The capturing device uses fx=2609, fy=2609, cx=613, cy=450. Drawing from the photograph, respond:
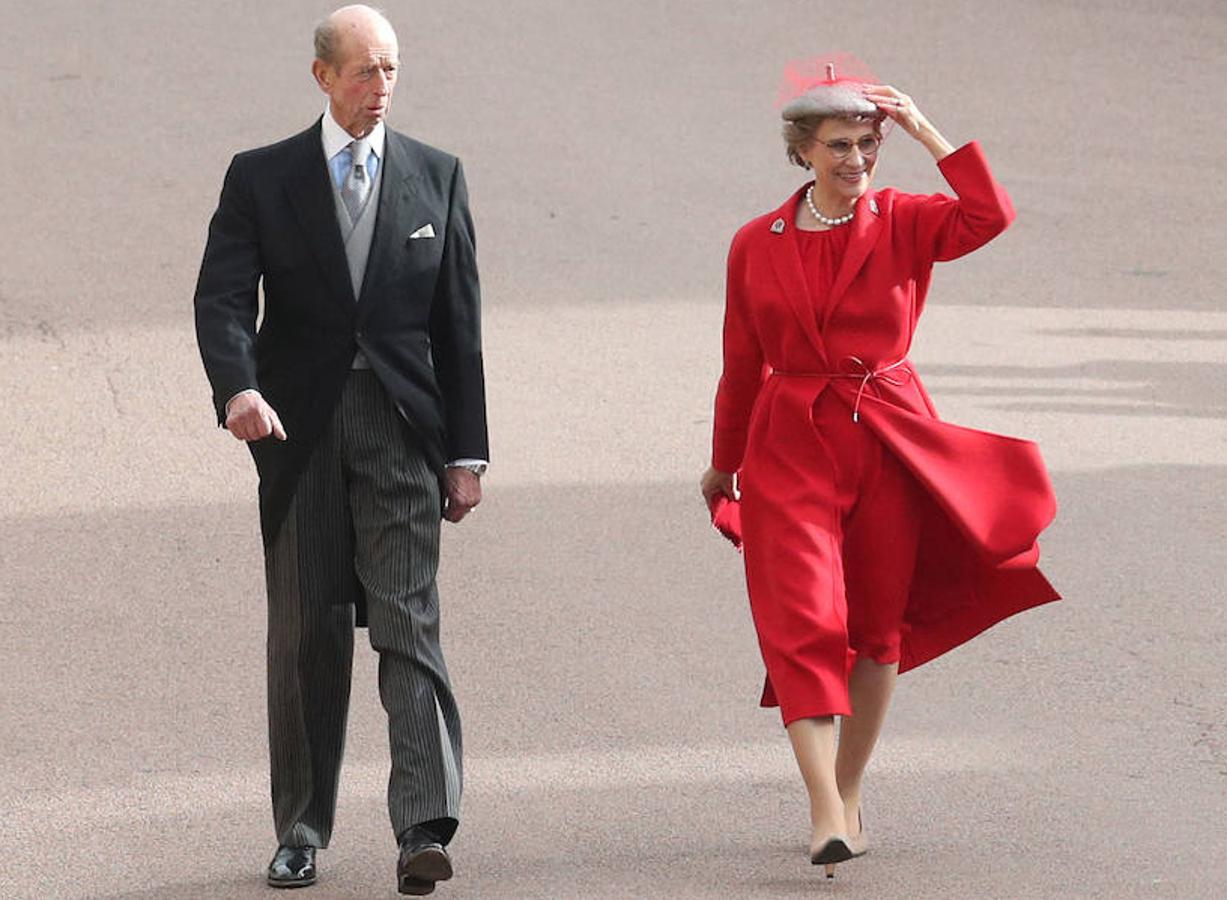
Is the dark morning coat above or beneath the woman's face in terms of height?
beneath

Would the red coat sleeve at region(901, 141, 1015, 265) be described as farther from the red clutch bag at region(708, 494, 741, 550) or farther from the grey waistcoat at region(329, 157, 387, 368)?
the grey waistcoat at region(329, 157, 387, 368)

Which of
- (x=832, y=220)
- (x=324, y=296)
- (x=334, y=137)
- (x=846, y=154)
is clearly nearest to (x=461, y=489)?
(x=324, y=296)

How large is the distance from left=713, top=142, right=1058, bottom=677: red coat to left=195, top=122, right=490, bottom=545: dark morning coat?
26.0 inches

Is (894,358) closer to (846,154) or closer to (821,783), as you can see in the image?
(846,154)

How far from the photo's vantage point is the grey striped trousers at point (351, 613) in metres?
5.56

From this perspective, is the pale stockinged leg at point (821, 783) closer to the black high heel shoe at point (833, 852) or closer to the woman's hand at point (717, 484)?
the black high heel shoe at point (833, 852)

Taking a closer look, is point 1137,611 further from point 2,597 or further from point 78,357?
point 78,357

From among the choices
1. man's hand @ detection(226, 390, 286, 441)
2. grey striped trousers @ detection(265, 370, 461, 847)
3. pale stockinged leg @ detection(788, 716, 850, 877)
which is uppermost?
man's hand @ detection(226, 390, 286, 441)

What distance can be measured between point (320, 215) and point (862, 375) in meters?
1.24

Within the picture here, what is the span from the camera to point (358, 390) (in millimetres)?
5609

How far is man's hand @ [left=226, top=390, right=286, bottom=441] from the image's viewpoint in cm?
534

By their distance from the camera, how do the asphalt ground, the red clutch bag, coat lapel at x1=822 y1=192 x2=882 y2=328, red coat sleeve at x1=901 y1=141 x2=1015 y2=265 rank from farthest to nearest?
the asphalt ground
the red clutch bag
coat lapel at x1=822 y1=192 x2=882 y2=328
red coat sleeve at x1=901 y1=141 x2=1015 y2=265

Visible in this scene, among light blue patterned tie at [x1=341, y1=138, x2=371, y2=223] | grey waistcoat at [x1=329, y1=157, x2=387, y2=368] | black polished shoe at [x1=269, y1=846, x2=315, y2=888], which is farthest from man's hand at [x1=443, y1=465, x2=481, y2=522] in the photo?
black polished shoe at [x1=269, y1=846, x2=315, y2=888]

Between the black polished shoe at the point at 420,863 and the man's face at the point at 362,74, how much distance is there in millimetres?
1511
